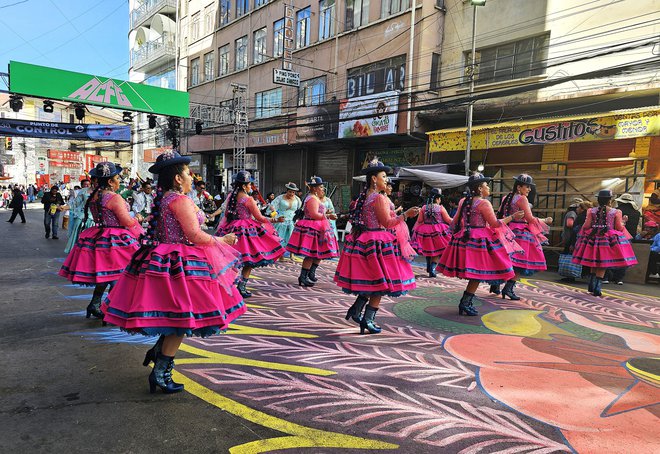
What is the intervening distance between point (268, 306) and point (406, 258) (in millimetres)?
2263

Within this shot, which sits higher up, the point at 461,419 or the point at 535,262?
the point at 535,262

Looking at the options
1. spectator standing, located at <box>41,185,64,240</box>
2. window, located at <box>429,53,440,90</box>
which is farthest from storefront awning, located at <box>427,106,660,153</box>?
spectator standing, located at <box>41,185,64,240</box>

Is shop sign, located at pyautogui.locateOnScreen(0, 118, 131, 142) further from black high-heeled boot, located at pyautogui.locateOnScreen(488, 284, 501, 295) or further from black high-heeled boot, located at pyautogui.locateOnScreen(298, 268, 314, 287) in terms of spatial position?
black high-heeled boot, located at pyautogui.locateOnScreen(488, 284, 501, 295)

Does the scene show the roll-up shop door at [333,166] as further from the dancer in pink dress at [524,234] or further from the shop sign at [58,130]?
the dancer in pink dress at [524,234]

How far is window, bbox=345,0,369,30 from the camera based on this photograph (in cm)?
1839

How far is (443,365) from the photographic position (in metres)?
4.00

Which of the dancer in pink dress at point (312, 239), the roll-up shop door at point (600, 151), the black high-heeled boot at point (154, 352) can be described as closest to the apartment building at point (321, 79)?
the roll-up shop door at point (600, 151)

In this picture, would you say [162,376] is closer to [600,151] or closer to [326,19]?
[600,151]

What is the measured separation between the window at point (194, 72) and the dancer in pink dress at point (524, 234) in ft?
92.1

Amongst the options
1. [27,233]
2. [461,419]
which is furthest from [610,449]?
[27,233]

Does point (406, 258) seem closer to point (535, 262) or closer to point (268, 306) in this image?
point (268, 306)

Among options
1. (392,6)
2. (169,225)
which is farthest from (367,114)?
(169,225)

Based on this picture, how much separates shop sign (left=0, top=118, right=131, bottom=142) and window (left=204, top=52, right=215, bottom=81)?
42.0 ft

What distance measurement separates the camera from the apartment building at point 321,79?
53.3 feet
